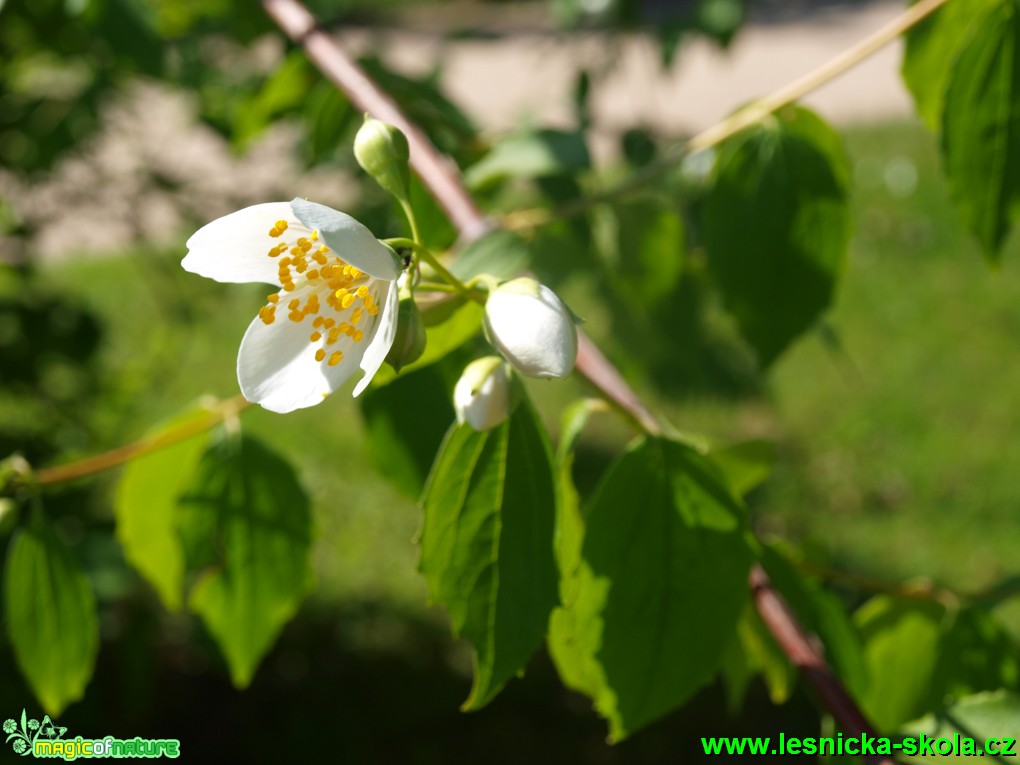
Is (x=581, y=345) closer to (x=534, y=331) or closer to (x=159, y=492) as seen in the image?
(x=534, y=331)

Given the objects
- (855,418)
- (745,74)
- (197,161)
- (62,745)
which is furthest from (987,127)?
(745,74)

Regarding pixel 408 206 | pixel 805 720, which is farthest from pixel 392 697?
pixel 408 206

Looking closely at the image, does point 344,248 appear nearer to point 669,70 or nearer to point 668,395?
point 669,70

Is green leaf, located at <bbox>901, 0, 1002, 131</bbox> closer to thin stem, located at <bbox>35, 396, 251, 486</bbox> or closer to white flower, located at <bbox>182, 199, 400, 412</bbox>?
white flower, located at <bbox>182, 199, 400, 412</bbox>

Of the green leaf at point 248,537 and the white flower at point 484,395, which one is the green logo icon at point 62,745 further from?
the white flower at point 484,395

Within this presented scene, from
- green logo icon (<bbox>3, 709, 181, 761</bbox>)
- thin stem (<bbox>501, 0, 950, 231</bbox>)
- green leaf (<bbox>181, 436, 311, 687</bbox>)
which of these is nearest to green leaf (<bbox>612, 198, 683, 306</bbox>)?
thin stem (<bbox>501, 0, 950, 231</bbox>)
